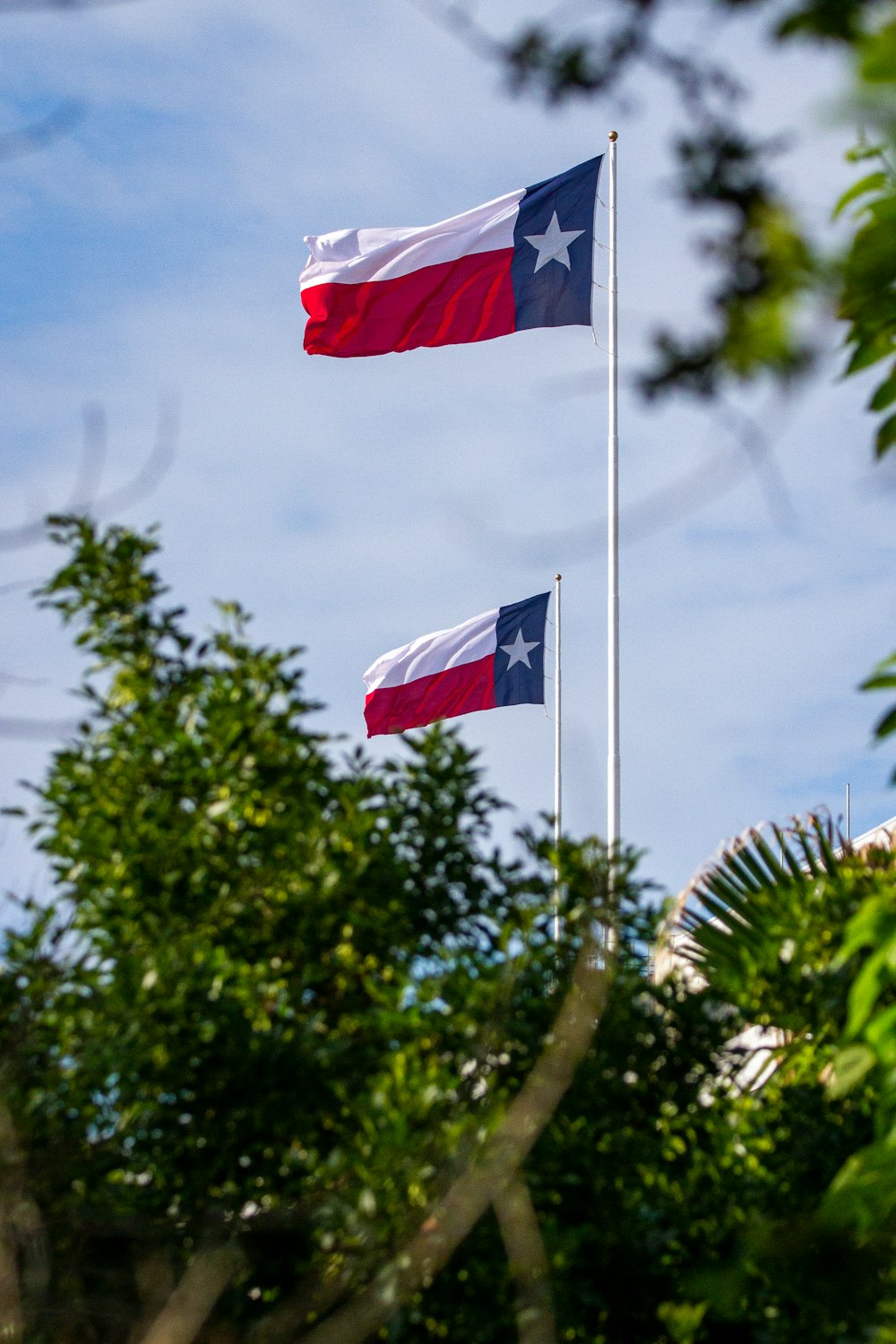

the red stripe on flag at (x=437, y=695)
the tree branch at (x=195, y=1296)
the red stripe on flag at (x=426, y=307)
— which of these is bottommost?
the tree branch at (x=195, y=1296)

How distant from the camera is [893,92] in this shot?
1.76 metres

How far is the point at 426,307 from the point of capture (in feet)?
47.8

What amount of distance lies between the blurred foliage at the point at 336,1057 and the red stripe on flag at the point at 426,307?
32.6 ft

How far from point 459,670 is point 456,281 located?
6.07m

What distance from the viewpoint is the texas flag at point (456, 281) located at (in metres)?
14.4

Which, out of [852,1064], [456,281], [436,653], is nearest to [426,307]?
[456,281]

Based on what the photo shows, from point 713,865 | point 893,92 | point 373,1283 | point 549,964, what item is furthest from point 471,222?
point 893,92

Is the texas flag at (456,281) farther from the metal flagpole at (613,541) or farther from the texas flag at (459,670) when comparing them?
the texas flag at (459,670)

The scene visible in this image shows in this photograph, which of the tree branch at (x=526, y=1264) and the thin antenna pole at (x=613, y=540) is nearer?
the tree branch at (x=526, y=1264)

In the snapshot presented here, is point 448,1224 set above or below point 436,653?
below

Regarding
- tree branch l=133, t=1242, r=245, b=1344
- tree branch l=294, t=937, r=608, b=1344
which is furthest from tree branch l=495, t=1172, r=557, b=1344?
tree branch l=133, t=1242, r=245, b=1344

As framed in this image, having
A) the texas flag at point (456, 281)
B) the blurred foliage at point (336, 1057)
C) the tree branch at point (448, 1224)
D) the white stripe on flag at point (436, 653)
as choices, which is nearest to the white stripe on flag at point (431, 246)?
the texas flag at point (456, 281)

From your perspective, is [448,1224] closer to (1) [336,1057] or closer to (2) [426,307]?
(1) [336,1057]

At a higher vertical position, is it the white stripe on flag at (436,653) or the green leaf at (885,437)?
the white stripe on flag at (436,653)
